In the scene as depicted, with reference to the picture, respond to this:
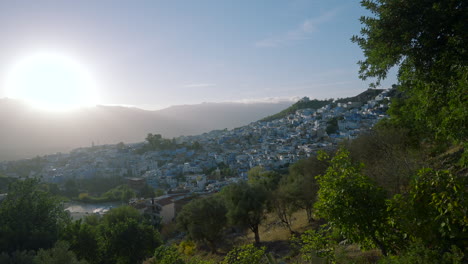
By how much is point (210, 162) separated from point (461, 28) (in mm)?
62177

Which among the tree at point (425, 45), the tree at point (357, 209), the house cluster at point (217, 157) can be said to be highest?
the tree at point (425, 45)

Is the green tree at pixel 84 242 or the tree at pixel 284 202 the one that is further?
the tree at pixel 284 202

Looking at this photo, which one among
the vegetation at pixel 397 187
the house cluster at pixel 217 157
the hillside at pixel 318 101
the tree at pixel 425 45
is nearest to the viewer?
the vegetation at pixel 397 187

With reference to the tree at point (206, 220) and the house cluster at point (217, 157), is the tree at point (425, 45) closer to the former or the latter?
the tree at point (206, 220)

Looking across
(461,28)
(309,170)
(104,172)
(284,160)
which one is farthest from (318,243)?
(104,172)

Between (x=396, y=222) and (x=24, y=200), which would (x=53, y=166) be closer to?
(x=24, y=200)

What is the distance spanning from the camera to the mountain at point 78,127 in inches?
4318

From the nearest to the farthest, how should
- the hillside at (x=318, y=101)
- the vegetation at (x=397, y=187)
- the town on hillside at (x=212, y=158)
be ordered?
the vegetation at (x=397, y=187) < the town on hillside at (x=212, y=158) < the hillside at (x=318, y=101)

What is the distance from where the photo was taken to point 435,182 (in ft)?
10.6

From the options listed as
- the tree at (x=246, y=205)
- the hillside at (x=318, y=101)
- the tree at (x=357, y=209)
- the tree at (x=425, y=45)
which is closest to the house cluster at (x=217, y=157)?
the hillside at (x=318, y=101)

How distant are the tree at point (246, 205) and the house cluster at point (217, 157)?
2305cm

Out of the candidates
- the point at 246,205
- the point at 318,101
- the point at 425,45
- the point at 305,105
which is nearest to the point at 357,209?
the point at 425,45

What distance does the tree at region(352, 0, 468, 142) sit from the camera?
555cm

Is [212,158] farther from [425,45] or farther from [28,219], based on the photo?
[425,45]
